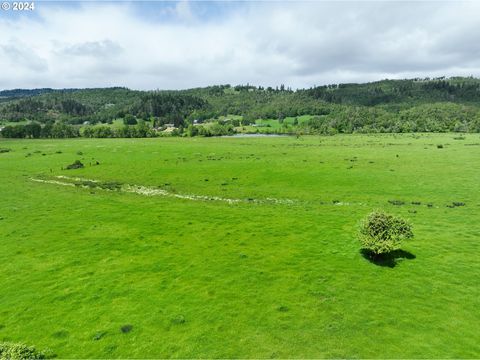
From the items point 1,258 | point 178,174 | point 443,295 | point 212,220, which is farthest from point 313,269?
point 178,174

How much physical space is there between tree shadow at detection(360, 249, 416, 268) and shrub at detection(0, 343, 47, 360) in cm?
2729

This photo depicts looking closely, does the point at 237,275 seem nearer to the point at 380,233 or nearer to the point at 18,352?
the point at 380,233

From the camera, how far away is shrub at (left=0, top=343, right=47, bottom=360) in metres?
17.1

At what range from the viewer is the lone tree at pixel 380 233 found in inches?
1166

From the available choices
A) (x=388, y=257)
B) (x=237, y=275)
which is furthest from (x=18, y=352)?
(x=388, y=257)

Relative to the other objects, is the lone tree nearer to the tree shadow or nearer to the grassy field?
the tree shadow

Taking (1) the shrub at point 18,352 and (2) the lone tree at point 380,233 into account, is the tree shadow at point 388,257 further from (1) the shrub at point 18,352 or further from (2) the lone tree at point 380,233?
(1) the shrub at point 18,352

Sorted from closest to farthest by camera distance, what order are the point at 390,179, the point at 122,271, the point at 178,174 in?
the point at 122,271 → the point at 390,179 → the point at 178,174

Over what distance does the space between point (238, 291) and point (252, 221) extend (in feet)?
57.9

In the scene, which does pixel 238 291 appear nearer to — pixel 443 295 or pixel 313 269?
pixel 313 269

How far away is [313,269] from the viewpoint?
2905 cm

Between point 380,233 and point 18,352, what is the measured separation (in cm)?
2925

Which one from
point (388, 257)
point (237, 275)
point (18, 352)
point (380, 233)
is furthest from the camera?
point (388, 257)

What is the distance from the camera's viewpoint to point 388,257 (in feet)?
102
